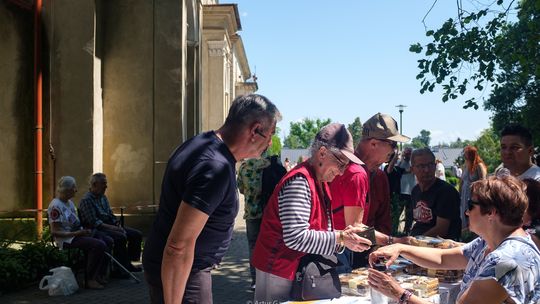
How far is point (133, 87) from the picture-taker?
11922 millimetres

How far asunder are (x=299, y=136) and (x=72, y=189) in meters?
120

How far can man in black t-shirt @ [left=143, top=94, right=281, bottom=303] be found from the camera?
264 centimetres

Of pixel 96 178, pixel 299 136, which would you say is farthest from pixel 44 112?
pixel 299 136

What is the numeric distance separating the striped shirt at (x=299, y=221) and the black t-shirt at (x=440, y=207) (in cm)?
207

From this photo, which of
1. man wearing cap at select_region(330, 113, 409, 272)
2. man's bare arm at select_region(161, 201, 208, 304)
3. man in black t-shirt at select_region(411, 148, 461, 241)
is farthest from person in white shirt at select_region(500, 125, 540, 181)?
man's bare arm at select_region(161, 201, 208, 304)

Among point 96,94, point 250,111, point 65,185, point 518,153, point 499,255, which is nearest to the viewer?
point 499,255

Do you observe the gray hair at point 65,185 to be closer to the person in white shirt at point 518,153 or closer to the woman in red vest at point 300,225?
the woman in red vest at point 300,225

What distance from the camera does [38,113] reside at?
1066cm

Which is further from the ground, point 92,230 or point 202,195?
A: point 202,195

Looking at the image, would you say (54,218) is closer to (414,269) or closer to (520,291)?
(414,269)

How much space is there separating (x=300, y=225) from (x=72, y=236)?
17.9 ft

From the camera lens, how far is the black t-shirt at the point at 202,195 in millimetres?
2660

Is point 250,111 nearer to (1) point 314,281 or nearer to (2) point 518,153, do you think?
(1) point 314,281

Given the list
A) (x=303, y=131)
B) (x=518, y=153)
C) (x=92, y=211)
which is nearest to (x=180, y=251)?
(x=518, y=153)
